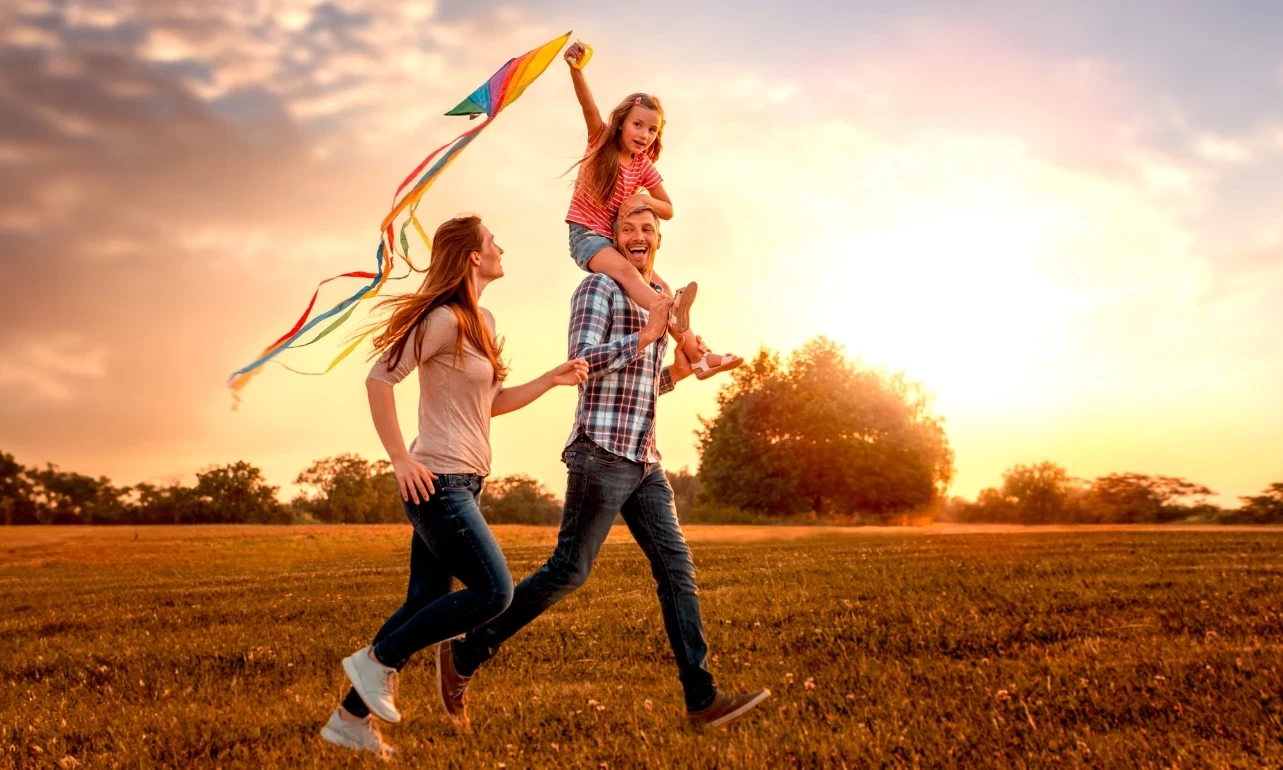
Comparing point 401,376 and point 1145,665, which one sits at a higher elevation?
point 401,376

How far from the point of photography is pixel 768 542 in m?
22.5

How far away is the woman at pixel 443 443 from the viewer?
4.93 m

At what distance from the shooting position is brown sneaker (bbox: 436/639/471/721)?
18.2ft

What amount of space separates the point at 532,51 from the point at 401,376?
7.87ft

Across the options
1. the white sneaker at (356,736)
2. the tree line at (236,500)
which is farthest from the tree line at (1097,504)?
the white sneaker at (356,736)

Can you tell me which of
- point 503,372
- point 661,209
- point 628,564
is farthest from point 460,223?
point 628,564

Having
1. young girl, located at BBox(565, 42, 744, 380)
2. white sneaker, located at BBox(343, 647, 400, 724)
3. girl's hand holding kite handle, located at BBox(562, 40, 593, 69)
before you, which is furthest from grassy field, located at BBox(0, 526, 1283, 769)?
girl's hand holding kite handle, located at BBox(562, 40, 593, 69)

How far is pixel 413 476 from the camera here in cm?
480

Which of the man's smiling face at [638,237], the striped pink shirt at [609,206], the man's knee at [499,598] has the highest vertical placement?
the striped pink shirt at [609,206]

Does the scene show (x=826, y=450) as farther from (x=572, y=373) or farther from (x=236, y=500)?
(x=572, y=373)

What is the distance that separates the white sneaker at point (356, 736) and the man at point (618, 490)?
54 cm

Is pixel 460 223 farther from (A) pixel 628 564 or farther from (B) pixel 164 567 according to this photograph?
(B) pixel 164 567

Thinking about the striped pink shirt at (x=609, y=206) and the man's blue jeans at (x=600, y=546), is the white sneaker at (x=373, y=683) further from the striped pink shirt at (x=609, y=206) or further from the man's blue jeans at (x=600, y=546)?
the striped pink shirt at (x=609, y=206)

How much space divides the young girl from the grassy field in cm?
223
